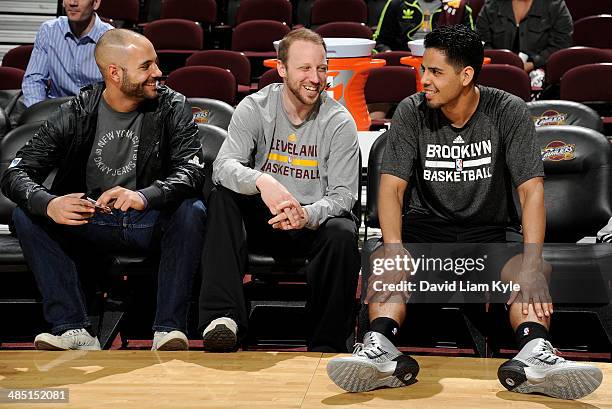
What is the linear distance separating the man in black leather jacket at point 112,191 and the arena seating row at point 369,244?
14cm

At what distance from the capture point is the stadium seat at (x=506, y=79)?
5.25 m

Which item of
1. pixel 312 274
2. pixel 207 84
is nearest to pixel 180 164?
pixel 312 274

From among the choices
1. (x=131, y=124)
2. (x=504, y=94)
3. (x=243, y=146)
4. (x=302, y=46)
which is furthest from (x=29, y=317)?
(x=504, y=94)

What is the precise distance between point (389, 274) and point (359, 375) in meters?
0.40

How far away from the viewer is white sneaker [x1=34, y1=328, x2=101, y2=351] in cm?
296

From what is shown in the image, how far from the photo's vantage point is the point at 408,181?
3.02 meters

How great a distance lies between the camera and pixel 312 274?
9.77ft

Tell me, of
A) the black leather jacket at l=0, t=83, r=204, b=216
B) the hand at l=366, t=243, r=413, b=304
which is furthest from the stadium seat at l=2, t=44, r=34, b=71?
the hand at l=366, t=243, r=413, b=304

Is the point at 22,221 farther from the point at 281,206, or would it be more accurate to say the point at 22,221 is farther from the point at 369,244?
the point at 369,244

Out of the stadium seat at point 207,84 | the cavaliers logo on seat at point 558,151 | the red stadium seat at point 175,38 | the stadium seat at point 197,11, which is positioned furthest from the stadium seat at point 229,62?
the cavaliers logo on seat at point 558,151

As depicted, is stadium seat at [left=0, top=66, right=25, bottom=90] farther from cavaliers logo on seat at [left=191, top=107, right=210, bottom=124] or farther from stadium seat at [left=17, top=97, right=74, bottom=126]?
cavaliers logo on seat at [left=191, top=107, right=210, bottom=124]

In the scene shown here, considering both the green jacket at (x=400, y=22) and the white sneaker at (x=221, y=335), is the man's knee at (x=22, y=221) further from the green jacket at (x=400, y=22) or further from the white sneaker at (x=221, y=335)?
the green jacket at (x=400, y=22)

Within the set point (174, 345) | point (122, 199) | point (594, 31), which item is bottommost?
point (174, 345)

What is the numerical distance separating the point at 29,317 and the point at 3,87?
3022 millimetres
